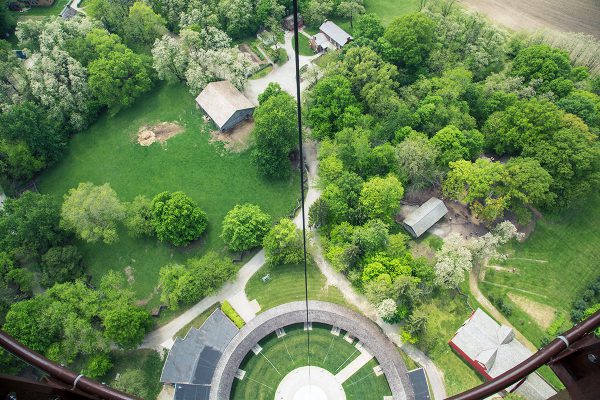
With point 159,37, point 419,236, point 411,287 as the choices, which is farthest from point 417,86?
point 159,37

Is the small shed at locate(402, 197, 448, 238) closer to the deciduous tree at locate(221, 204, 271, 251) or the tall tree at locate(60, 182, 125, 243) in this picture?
the deciduous tree at locate(221, 204, 271, 251)

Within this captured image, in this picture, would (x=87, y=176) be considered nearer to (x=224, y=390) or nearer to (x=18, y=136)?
(x=18, y=136)

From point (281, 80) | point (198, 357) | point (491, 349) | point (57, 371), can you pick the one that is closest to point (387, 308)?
point (491, 349)

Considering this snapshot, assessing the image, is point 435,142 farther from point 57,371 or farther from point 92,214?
point 57,371

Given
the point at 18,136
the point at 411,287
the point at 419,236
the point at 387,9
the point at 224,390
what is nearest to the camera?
the point at 224,390

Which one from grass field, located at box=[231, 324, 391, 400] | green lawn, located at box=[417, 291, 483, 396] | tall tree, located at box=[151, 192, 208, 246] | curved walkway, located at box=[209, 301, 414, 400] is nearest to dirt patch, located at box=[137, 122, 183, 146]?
tall tree, located at box=[151, 192, 208, 246]

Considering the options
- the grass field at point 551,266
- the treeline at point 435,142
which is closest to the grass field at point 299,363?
the treeline at point 435,142
